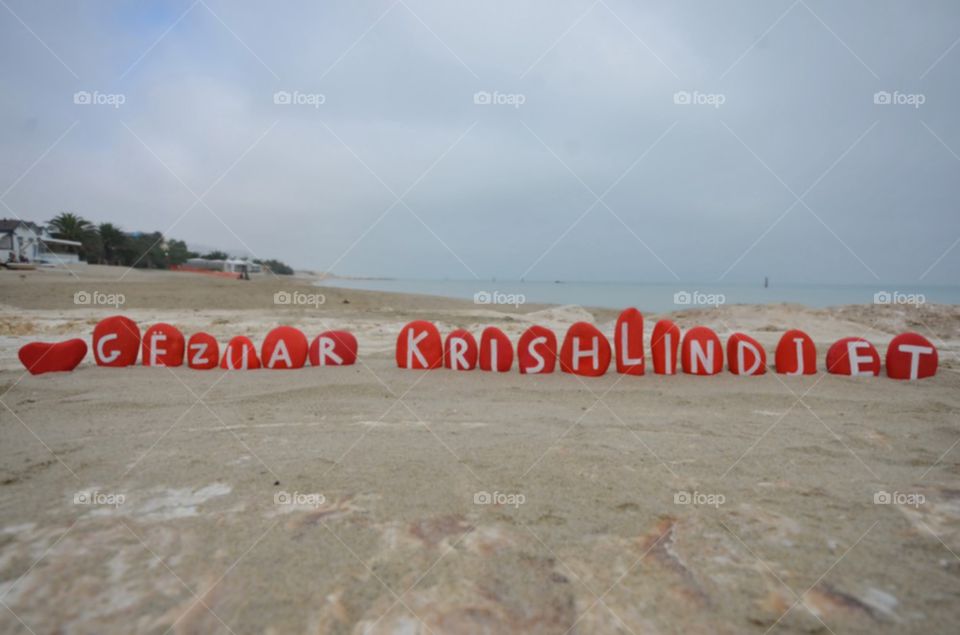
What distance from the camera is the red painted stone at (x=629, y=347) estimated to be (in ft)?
19.1

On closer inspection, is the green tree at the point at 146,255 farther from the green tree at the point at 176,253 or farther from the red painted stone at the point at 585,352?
the red painted stone at the point at 585,352

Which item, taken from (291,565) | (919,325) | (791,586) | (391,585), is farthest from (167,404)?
(919,325)

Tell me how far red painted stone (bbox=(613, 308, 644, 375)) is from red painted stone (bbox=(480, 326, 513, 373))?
4.02 ft

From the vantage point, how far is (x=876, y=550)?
2018mm

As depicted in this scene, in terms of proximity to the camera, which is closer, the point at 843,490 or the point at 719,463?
the point at 843,490

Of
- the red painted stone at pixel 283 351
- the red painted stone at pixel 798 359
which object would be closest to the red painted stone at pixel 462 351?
the red painted stone at pixel 283 351

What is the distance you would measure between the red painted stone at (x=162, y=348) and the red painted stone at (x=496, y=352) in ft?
12.1

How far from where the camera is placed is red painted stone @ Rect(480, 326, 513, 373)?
6027 millimetres

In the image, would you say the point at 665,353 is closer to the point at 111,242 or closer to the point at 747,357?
the point at 747,357

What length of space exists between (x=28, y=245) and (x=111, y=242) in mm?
8951

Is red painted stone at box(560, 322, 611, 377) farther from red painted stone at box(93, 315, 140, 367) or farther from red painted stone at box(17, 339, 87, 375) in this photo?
red painted stone at box(17, 339, 87, 375)

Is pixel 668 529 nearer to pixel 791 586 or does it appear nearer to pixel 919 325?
pixel 791 586

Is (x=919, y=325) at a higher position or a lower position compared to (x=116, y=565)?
higher

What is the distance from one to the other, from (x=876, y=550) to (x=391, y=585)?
184cm
